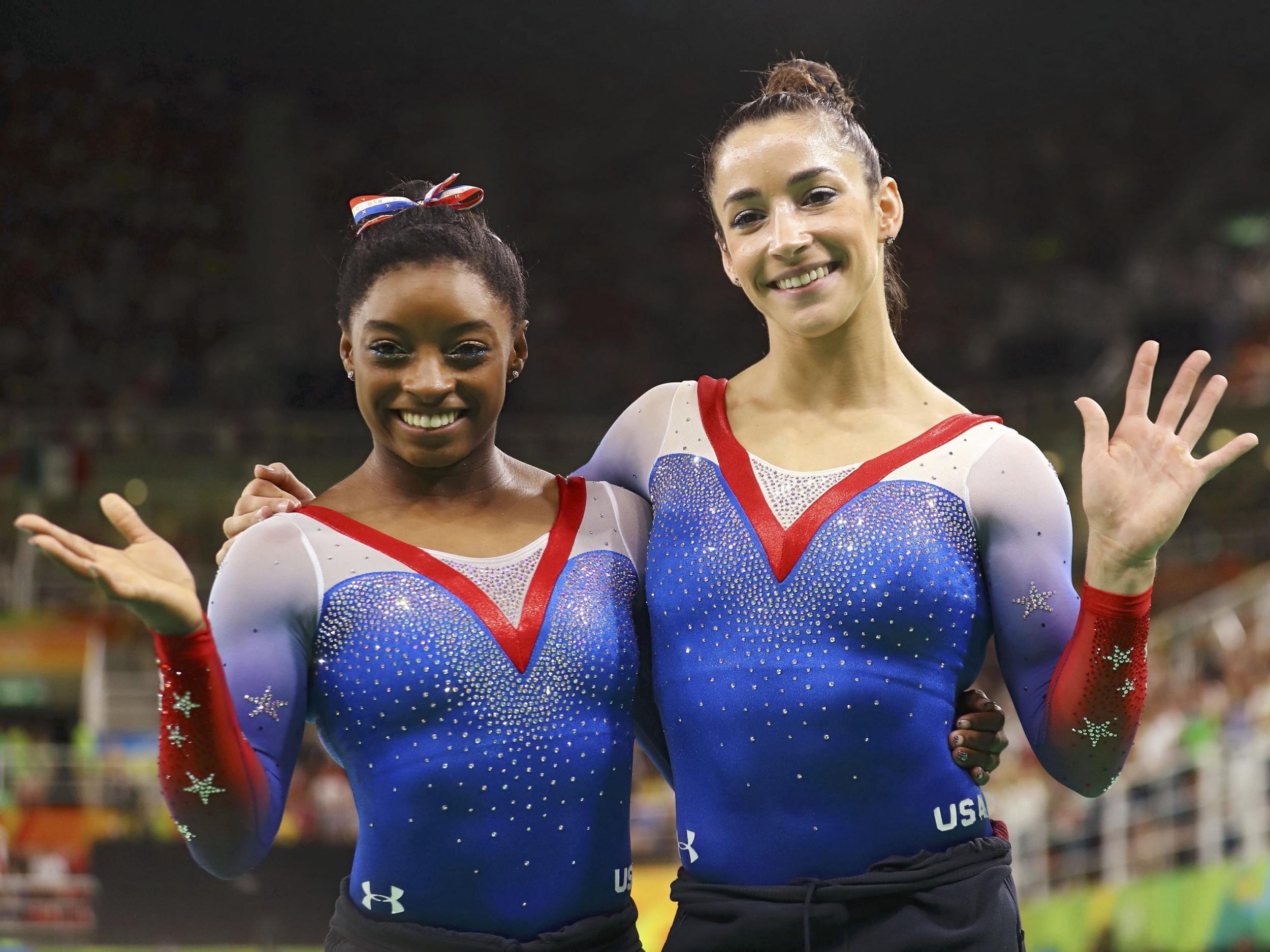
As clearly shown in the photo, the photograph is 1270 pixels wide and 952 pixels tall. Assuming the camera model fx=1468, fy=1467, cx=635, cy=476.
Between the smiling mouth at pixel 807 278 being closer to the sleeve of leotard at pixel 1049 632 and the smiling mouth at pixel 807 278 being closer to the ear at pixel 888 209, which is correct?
the ear at pixel 888 209

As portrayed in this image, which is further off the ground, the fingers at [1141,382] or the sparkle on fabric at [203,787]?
the fingers at [1141,382]

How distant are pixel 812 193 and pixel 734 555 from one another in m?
0.61

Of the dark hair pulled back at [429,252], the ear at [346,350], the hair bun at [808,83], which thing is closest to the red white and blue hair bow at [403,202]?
the dark hair pulled back at [429,252]

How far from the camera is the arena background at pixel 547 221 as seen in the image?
1481cm

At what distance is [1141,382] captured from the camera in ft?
7.14

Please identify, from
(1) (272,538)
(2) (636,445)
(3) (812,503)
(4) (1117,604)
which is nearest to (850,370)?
(3) (812,503)

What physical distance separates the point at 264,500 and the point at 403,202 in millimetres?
555

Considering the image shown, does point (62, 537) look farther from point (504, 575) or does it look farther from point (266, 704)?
point (504, 575)

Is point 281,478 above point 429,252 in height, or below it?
below

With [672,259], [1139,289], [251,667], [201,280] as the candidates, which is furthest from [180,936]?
[1139,289]

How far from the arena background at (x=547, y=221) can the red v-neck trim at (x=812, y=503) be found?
1007 centimetres

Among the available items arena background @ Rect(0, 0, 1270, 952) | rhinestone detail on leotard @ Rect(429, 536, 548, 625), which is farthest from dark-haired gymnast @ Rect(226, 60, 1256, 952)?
arena background @ Rect(0, 0, 1270, 952)

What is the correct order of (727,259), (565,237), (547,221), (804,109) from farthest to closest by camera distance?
1. (565,237)
2. (547,221)
3. (727,259)
4. (804,109)

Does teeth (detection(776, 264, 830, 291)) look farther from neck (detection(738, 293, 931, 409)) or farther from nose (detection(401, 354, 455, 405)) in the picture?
nose (detection(401, 354, 455, 405))
